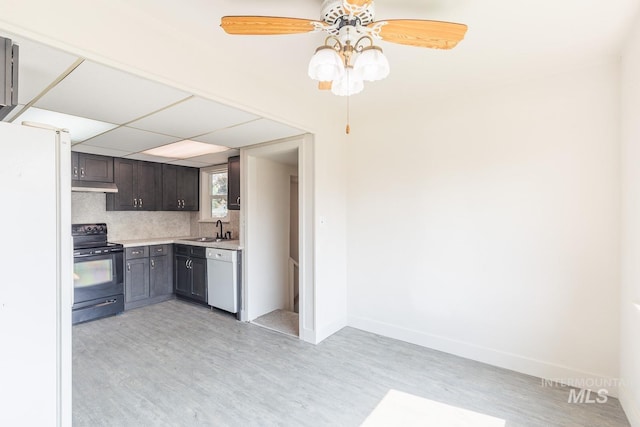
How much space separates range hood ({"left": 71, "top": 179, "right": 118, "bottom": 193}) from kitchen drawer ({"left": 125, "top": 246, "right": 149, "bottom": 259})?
850mm

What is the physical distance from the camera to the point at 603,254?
86.7 inches

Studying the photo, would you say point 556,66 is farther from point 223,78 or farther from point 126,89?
point 126,89

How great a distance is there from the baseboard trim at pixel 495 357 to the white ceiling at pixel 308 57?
2.33 metres

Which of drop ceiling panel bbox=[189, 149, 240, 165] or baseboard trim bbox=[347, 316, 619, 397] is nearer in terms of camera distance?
baseboard trim bbox=[347, 316, 619, 397]

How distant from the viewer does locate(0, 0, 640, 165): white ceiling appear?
164 centimetres

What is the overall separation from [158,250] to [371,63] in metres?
4.16

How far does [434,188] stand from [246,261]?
233 centimetres

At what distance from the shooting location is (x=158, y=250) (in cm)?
443

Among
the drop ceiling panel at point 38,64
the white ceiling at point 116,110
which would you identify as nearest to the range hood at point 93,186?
the white ceiling at point 116,110

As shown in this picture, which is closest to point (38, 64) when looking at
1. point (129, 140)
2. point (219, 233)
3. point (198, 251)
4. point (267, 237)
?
point (129, 140)

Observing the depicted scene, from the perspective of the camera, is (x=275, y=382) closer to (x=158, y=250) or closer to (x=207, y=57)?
(x=207, y=57)

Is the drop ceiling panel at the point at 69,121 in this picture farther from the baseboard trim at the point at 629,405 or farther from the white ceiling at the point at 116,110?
the baseboard trim at the point at 629,405

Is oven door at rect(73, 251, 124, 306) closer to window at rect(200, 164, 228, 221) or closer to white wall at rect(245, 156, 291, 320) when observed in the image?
window at rect(200, 164, 228, 221)

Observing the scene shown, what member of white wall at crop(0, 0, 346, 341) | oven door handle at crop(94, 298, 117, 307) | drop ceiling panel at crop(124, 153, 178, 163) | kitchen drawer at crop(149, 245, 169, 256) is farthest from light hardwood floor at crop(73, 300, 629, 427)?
drop ceiling panel at crop(124, 153, 178, 163)
